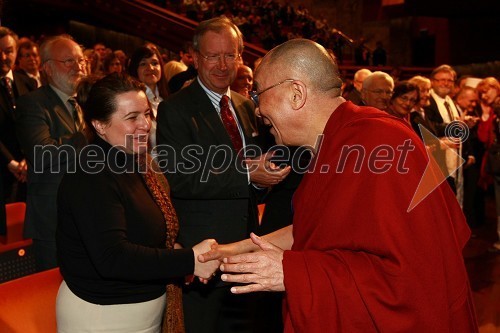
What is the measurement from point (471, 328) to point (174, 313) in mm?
1143

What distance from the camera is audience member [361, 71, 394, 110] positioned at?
4023 mm

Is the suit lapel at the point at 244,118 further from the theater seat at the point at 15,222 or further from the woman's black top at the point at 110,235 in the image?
the theater seat at the point at 15,222

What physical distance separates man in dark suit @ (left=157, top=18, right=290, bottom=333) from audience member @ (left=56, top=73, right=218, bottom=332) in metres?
0.34

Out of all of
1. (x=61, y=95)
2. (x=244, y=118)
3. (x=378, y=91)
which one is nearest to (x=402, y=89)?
(x=378, y=91)

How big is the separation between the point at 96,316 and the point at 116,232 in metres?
0.32

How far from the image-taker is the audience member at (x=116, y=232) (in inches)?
74.3

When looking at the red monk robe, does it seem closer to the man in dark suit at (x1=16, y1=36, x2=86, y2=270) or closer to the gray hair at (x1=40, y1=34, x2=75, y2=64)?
the man in dark suit at (x1=16, y1=36, x2=86, y2=270)

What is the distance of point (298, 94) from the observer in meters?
1.76

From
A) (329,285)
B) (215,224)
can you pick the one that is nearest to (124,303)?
(215,224)

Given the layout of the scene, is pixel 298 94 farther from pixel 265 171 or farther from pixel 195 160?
pixel 195 160

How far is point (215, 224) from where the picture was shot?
2545 millimetres

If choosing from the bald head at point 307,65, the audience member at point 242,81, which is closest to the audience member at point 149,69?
the audience member at point 242,81

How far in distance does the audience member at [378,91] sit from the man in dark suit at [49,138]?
77.8 inches

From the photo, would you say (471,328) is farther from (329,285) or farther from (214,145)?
(214,145)
